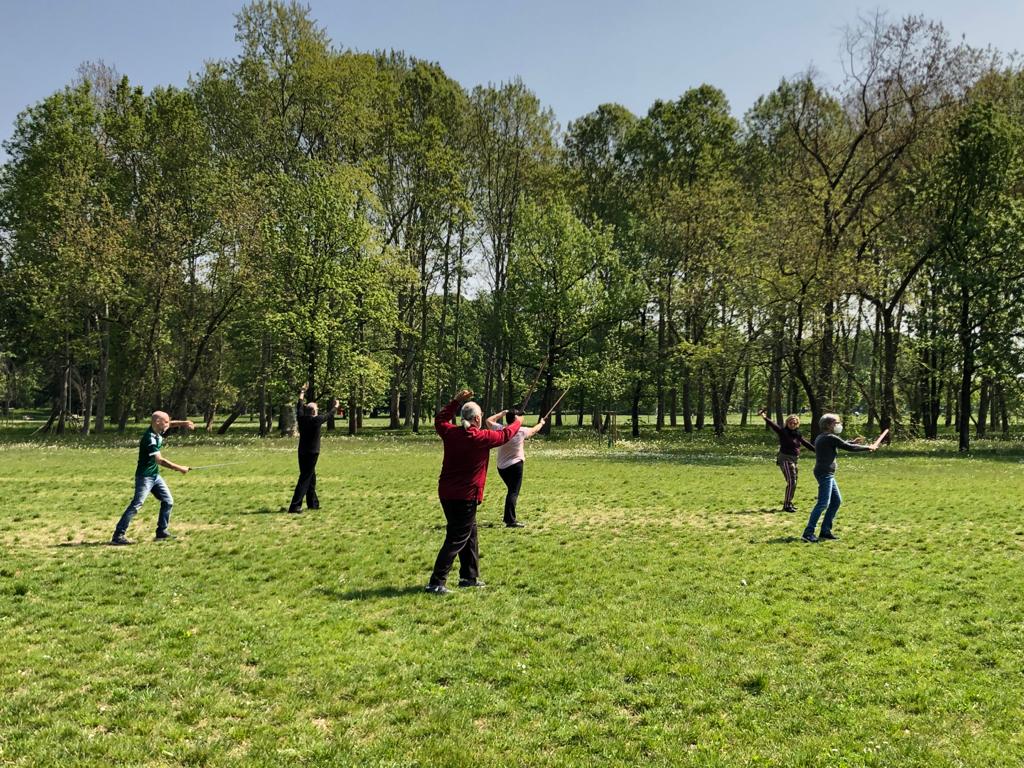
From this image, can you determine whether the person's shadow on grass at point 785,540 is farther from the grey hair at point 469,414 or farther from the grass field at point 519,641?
the grey hair at point 469,414

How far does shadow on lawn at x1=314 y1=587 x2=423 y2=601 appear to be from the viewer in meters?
8.79

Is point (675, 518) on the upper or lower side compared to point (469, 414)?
lower

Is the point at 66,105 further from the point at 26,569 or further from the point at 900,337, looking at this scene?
the point at 900,337

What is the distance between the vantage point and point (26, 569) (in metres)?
9.84

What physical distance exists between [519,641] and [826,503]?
7588 mm

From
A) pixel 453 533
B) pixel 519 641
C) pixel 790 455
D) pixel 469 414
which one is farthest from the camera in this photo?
pixel 790 455

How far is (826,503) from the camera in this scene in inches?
485

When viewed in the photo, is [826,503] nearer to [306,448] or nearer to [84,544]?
[306,448]

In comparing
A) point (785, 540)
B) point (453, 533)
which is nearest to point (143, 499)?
point (453, 533)

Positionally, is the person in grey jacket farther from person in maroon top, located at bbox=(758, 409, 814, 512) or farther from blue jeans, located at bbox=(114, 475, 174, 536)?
blue jeans, located at bbox=(114, 475, 174, 536)

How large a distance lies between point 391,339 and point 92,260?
730 inches

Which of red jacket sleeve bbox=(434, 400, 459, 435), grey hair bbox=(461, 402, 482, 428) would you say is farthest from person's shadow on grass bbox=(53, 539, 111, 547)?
grey hair bbox=(461, 402, 482, 428)

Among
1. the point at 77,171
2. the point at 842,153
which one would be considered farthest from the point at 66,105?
the point at 842,153

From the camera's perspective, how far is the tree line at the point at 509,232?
3522 cm
